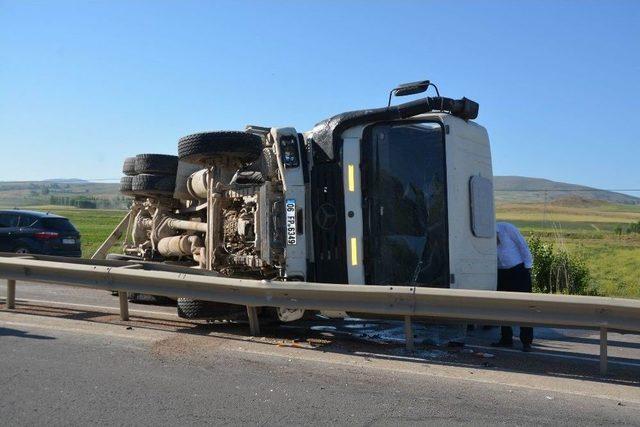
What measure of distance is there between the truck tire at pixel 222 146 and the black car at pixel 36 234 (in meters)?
9.19

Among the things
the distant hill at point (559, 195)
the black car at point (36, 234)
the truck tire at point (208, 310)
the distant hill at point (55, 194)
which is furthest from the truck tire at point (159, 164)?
the distant hill at point (559, 195)

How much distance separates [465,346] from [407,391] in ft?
7.22

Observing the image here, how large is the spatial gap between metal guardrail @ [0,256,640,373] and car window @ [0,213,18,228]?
29.5 ft

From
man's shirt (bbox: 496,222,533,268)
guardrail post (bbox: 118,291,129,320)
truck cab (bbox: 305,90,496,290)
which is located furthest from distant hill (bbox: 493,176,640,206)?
guardrail post (bbox: 118,291,129,320)

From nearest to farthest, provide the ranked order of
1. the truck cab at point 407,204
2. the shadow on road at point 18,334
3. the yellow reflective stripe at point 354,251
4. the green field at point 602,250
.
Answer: the shadow on road at point 18,334
the truck cab at point 407,204
the yellow reflective stripe at point 354,251
the green field at point 602,250

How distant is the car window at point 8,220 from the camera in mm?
15594

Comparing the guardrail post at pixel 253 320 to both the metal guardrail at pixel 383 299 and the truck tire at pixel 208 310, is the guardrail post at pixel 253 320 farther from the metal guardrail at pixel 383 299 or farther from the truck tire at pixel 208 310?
the truck tire at pixel 208 310

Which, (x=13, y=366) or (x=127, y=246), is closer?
(x=13, y=366)

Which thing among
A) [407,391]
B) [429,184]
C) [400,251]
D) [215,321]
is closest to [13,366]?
[215,321]

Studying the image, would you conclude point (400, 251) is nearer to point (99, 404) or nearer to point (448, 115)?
point (448, 115)

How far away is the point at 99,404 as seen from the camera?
15.1 ft

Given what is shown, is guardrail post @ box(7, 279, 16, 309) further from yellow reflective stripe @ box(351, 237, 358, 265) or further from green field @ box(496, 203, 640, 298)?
green field @ box(496, 203, 640, 298)

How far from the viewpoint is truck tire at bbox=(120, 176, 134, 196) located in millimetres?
10922

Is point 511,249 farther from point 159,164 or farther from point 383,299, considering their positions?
point 159,164
